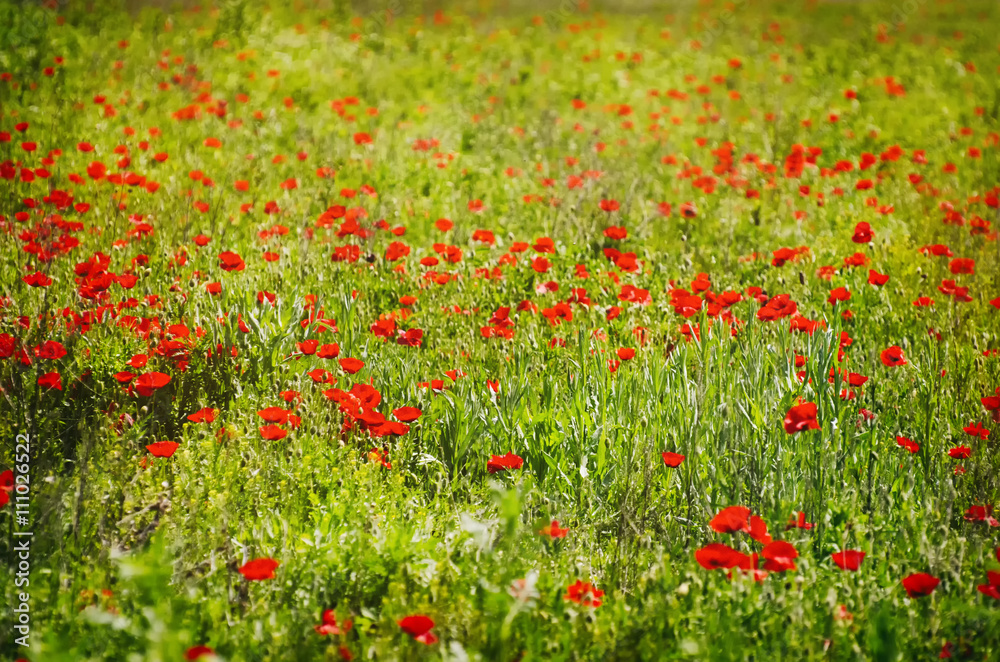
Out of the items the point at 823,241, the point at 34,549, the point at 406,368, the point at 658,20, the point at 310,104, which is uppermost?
the point at 658,20

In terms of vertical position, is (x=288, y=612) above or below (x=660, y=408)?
below

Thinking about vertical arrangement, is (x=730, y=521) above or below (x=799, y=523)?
above

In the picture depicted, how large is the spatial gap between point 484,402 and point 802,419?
114 cm

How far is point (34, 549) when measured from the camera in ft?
6.75

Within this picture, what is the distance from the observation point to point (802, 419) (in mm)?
2275

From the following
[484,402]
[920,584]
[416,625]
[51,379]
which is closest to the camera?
[416,625]

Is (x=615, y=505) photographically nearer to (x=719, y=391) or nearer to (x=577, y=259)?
(x=719, y=391)

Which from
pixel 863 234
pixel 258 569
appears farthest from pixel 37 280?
pixel 863 234

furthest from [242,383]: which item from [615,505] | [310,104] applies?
[310,104]

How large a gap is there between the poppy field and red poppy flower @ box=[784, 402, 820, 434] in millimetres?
12

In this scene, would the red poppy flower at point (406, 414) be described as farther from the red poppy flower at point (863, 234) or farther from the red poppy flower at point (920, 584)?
the red poppy flower at point (863, 234)

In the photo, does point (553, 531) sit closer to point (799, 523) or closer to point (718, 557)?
point (718, 557)

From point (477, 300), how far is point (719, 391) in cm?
159

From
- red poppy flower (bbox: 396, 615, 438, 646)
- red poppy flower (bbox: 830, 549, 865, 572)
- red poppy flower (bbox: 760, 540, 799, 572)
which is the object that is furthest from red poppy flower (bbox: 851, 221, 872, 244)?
red poppy flower (bbox: 396, 615, 438, 646)
